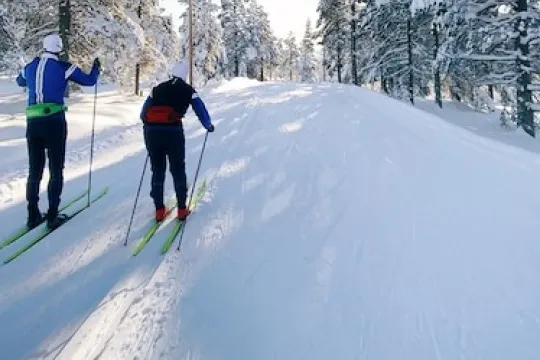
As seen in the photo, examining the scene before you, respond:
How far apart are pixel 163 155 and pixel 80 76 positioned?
4.77ft

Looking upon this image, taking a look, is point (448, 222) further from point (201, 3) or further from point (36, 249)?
point (201, 3)

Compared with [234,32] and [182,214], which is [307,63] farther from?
[182,214]

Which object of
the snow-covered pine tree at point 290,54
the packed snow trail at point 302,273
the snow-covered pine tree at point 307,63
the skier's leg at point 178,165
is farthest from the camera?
the snow-covered pine tree at point 290,54

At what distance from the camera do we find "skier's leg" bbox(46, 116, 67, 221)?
5773mm

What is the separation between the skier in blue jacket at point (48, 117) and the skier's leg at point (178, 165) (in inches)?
55.6

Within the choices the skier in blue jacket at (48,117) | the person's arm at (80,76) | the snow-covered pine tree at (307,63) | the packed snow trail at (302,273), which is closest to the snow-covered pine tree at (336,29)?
the snow-covered pine tree at (307,63)

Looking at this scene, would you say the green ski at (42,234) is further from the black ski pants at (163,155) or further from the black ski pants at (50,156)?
the black ski pants at (163,155)

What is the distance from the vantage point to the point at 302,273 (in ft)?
15.4

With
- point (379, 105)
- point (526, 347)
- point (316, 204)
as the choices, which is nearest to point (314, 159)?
point (316, 204)

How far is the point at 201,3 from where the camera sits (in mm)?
41656

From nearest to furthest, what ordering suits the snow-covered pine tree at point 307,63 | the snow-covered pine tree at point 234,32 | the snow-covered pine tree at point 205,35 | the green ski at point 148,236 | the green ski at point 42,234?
the green ski at point 42,234
the green ski at point 148,236
the snow-covered pine tree at point 205,35
the snow-covered pine tree at point 234,32
the snow-covered pine tree at point 307,63

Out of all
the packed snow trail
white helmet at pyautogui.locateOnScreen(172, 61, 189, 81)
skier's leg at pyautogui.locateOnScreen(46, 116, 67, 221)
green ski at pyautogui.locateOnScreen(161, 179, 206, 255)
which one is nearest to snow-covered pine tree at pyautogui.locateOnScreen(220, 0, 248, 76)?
the packed snow trail

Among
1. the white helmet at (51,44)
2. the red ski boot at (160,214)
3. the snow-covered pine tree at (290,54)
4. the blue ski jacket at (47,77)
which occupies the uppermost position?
the snow-covered pine tree at (290,54)

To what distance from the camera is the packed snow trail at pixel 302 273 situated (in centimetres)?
370
